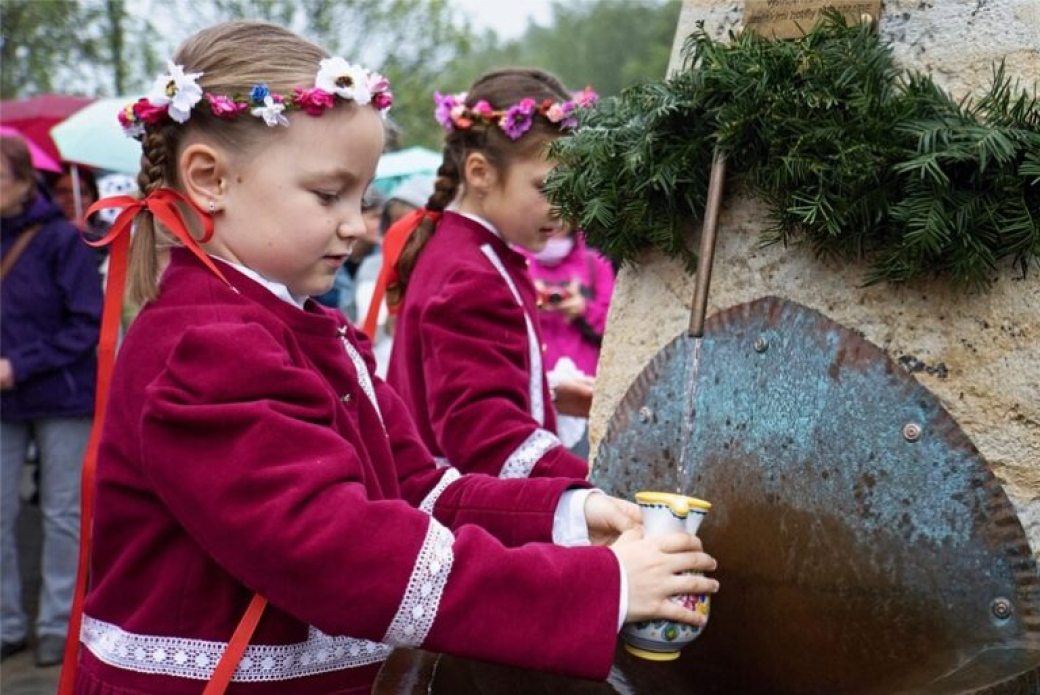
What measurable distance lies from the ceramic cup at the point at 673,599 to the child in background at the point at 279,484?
0.07ft

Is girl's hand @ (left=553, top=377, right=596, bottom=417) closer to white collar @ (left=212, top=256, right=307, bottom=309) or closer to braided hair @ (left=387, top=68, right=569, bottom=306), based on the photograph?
braided hair @ (left=387, top=68, right=569, bottom=306)

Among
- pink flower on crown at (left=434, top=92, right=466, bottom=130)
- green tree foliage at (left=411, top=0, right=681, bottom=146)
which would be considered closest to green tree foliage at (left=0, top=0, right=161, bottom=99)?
pink flower on crown at (left=434, top=92, right=466, bottom=130)

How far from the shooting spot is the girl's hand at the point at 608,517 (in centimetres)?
192

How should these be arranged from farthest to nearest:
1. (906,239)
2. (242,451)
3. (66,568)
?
1. (66,568)
2. (906,239)
3. (242,451)

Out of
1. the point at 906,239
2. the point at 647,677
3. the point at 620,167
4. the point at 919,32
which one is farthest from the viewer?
the point at 620,167

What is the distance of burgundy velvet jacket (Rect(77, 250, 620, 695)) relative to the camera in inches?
59.7

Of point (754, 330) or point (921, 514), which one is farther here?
point (754, 330)

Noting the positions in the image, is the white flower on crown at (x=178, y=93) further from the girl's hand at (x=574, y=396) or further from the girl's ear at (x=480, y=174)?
the girl's hand at (x=574, y=396)

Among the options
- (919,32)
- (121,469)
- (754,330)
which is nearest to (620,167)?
(754,330)

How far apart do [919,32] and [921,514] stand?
0.73 metres

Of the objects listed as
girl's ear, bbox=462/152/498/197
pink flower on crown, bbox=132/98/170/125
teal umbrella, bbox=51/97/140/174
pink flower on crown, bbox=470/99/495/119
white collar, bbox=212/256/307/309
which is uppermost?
pink flower on crown, bbox=132/98/170/125

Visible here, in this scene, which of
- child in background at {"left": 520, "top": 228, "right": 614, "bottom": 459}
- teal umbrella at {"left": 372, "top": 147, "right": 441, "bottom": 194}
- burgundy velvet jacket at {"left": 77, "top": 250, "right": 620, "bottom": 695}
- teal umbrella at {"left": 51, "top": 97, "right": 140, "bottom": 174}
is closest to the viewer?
burgundy velvet jacket at {"left": 77, "top": 250, "right": 620, "bottom": 695}

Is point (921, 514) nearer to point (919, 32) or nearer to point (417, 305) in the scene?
point (919, 32)

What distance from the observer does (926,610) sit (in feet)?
5.52
